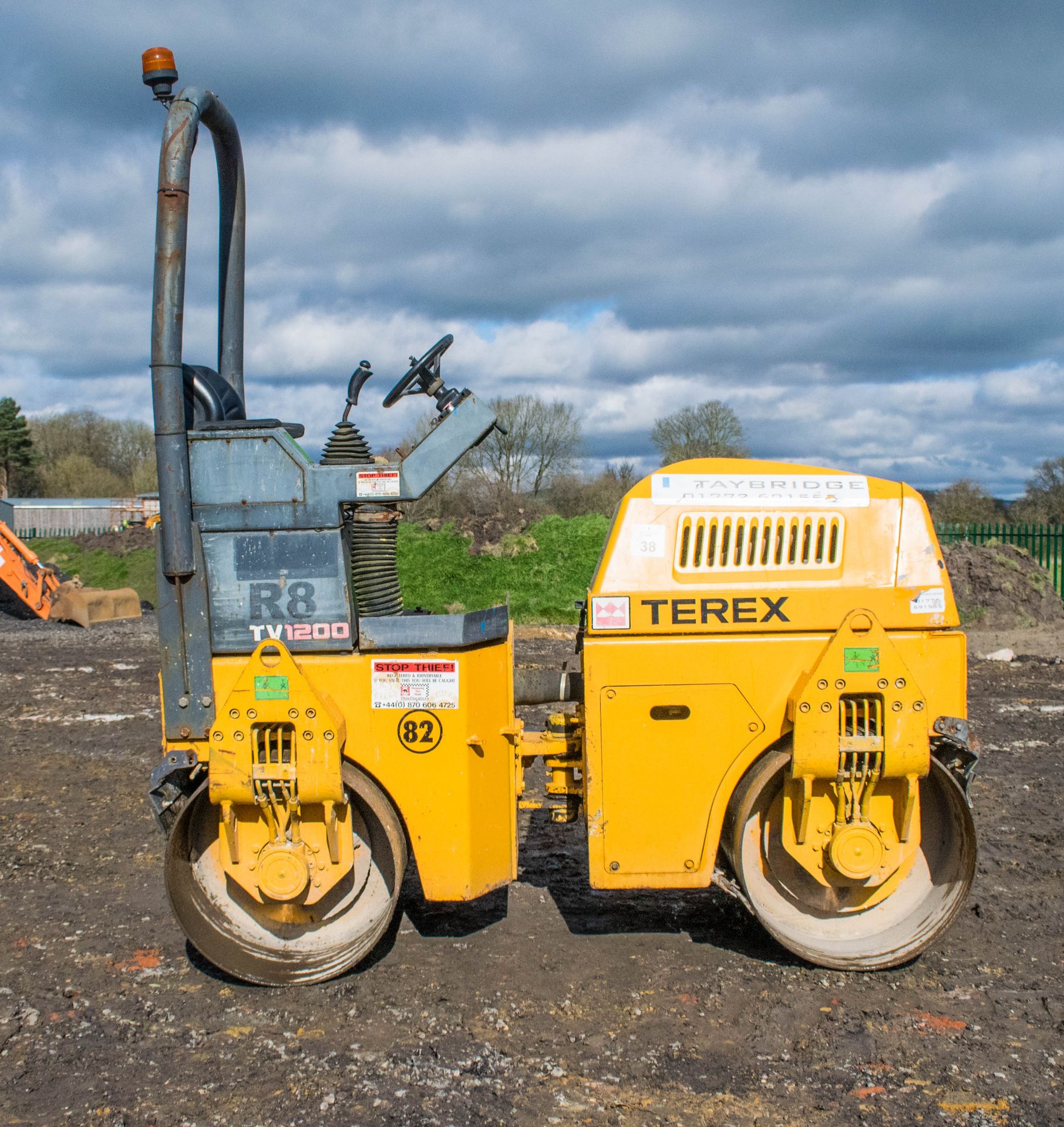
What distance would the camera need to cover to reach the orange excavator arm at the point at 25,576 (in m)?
16.6

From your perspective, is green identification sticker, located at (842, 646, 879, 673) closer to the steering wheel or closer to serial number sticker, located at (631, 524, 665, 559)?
serial number sticker, located at (631, 524, 665, 559)

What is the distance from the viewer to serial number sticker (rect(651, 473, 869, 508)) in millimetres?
3895

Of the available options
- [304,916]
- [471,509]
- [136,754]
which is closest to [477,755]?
[304,916]

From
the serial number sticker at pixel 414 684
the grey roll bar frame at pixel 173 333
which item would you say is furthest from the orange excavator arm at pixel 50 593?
the serial number sticker at pixel 414 684

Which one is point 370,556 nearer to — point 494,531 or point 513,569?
point 513,569

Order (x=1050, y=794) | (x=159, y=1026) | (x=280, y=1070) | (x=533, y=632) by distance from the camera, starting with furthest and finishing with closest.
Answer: (x=533, y=632), (x=1050, y=794), (x=159, y=1026), (x=280, y=1070)

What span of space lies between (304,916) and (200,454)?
1842 millimetres

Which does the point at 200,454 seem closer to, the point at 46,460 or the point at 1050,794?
the point at 1050,794

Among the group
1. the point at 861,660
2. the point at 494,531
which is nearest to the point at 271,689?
the point at 861,660

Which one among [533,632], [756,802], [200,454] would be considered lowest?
[533,632]

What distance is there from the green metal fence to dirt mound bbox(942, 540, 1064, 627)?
70.4 inches

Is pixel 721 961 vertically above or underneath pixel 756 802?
underneath

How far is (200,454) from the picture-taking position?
373 cm

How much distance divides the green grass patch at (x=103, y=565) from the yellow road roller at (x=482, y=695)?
61.4ft
